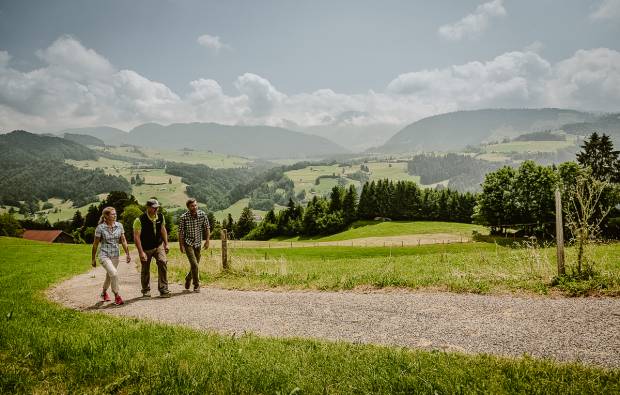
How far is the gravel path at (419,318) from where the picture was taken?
6.16m

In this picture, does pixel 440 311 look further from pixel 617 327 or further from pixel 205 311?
pixel 205 311

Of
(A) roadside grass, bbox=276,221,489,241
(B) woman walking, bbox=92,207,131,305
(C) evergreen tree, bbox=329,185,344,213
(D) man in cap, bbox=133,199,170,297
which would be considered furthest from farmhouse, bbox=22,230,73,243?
(D) man in cap, bbox=133,199,170,297

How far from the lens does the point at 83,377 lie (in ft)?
16.8

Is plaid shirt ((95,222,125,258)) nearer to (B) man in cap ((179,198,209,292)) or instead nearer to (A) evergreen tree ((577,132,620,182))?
(B) man in cap ((179,198,209,292))

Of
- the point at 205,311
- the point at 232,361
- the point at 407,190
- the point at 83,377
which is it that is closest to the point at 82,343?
the point at 83,377

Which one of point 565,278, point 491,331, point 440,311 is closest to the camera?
point 491,331

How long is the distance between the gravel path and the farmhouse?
103197mm

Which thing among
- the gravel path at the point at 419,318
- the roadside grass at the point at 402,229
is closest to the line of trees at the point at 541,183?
the roadside grass at the point at 402,229

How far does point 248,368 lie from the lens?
519cm

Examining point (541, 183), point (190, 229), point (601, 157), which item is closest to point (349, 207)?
point (541, 183)

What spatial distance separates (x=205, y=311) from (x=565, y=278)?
9.41 metres

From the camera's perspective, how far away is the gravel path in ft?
20.2

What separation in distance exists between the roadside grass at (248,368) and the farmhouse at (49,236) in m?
108

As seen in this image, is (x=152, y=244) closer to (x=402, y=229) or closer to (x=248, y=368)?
(x=248, y=368)
